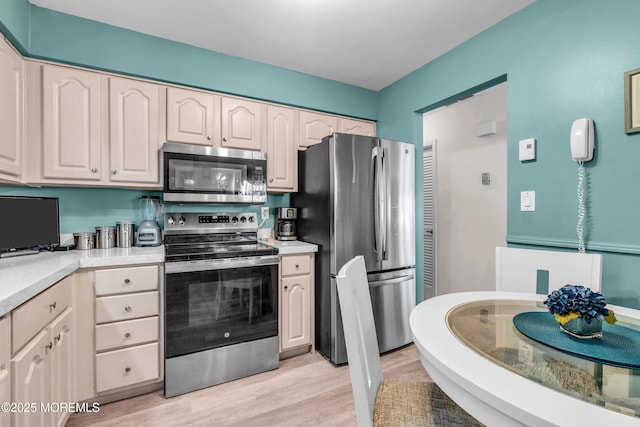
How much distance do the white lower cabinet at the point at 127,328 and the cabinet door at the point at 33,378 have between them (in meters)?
0.46

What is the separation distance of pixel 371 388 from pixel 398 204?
1.79 m

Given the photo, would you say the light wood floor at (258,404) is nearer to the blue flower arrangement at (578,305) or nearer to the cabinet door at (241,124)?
the blue flower arrangement at (578,305)

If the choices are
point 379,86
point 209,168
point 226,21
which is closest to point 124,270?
point 209,168

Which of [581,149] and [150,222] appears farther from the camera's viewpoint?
[150,222]

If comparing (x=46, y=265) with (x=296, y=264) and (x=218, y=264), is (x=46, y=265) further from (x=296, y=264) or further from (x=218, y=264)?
(x=296, y=264)

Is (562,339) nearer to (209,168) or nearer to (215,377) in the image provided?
(215,377)

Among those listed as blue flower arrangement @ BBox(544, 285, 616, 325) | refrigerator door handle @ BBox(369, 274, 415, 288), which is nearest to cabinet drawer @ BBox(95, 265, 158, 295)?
refrigerator door handle @ BBox(369, 274, 415, 288)

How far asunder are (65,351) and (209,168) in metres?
1.42

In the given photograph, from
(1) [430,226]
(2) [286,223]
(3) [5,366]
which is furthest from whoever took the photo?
(1) [430,226]

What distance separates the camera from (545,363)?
76 cm

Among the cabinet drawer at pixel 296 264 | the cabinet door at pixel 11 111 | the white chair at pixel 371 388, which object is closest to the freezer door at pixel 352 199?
the cabinet drawer at pixel 296 264

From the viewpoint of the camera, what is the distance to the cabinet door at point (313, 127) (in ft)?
9.45

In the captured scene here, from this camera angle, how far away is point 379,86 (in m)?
3.21

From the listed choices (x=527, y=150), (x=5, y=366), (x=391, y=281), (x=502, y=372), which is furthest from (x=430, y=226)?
(x=5, y=366)
